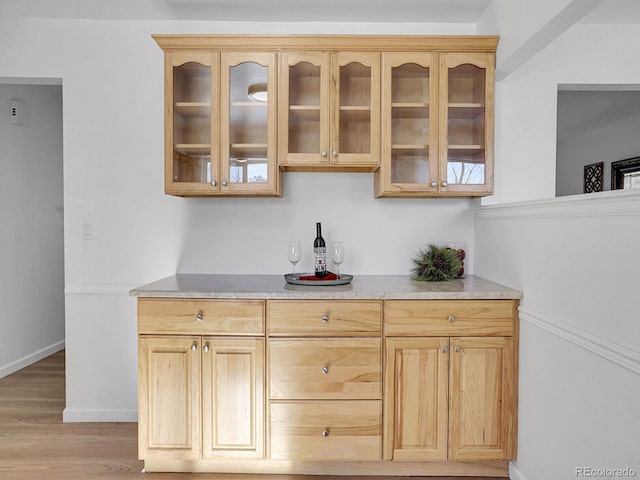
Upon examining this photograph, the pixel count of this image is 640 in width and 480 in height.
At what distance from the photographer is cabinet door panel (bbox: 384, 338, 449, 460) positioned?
202 centimetres

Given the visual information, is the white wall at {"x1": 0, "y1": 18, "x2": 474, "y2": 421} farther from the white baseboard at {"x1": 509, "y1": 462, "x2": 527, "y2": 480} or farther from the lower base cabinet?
the white baseboard at {"x1": 509, "y1": 462, "x2": 527, "y2": 480}

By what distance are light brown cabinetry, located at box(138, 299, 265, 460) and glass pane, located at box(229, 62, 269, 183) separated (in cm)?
76

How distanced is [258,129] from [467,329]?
1.50m

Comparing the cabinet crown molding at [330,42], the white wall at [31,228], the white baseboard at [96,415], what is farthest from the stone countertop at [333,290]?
the white wall at [31,228]

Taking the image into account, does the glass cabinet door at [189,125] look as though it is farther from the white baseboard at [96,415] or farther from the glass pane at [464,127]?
the white baseboard at [96,415]

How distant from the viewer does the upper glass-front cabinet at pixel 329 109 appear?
2.28m

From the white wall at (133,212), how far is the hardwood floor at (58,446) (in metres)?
0.16

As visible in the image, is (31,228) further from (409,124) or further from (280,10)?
(409,124)

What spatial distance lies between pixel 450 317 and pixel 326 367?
640 mm

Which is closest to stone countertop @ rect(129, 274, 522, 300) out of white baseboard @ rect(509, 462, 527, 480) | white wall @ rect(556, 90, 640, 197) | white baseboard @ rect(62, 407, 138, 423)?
white baseboard @ rect(509, 462, 527, 480)

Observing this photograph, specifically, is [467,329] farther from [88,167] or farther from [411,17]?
[88,167]

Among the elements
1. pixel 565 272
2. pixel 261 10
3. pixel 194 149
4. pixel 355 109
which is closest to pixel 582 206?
pixel 565 272

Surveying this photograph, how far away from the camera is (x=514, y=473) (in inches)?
80.8

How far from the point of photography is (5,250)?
3412 millimetres
